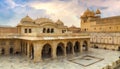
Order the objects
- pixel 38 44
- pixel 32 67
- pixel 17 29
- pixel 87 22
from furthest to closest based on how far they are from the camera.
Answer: pixel 87 22 < pixel 17 29 < pixel 38 44 < pixel 32 67

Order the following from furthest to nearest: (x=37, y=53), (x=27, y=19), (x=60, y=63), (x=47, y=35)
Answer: (x=27, y=19) < (x=47, y=35) < (x=37, y=53) < (x=60, y=63)

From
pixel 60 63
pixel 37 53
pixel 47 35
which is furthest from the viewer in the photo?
pixel 47 35

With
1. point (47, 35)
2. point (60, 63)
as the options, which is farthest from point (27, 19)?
point (60, 63)

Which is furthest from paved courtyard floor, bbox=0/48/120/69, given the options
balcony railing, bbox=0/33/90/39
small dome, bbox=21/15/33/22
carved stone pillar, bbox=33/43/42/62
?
small dome, bbox=21/15/33/22

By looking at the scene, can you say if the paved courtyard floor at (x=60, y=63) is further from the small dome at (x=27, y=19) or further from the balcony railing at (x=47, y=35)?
the small dome at (x=27, y=19)

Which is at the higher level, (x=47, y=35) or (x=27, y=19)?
(x=27, y=19)

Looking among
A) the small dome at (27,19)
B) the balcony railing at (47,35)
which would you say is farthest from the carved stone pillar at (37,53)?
the small dome at (27,19)

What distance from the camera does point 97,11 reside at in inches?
1721

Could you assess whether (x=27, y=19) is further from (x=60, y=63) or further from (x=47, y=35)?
(x=60, y=63)

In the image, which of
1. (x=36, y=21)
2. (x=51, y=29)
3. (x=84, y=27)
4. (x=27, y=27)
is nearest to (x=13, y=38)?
(x=27, y=27)

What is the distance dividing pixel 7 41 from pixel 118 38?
24021 millimetres

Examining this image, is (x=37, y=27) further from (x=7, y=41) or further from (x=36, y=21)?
(x=7, y=41)

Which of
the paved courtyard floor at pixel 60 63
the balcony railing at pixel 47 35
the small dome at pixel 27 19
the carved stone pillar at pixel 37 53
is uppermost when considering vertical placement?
the small dome at pixel 27 19

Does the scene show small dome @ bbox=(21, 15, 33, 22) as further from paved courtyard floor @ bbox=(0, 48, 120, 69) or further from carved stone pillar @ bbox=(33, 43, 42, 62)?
carved stone pillar @ bbox=(33, 43, 42, 62)
